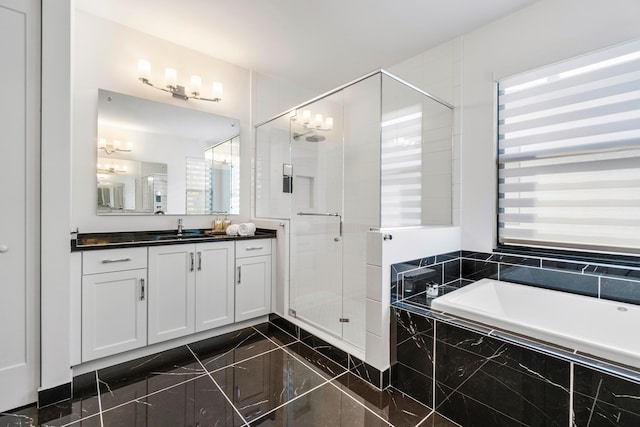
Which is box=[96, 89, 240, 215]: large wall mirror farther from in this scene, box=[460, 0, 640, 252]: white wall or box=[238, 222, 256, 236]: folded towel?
box=[460, 0, 640, 252]: white wall

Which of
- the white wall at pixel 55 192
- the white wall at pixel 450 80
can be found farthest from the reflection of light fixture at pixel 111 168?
the white wall at pixel 450 80

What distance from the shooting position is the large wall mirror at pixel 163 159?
2.37 metres

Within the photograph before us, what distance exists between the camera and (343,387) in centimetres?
177

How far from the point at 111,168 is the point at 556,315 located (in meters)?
3.56

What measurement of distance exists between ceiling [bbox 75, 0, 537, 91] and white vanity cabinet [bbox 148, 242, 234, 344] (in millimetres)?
1860

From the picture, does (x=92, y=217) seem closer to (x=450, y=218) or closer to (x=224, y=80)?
(x=224, y=80)

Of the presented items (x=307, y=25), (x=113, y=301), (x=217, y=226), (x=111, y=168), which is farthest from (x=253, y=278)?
(x=307, y=25)

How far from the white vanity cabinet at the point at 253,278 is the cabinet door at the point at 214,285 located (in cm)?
8

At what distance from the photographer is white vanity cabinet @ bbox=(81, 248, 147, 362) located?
1823 millimetres

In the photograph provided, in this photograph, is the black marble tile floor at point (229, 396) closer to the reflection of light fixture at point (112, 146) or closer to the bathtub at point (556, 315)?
the bathtub at point (556, 315)

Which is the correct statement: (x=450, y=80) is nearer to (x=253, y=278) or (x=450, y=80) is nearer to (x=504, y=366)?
(x=504, y=366)

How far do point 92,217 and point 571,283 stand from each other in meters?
3.65

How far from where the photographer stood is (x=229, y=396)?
169 cm

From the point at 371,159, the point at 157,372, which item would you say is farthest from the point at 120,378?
the point at 371,159
